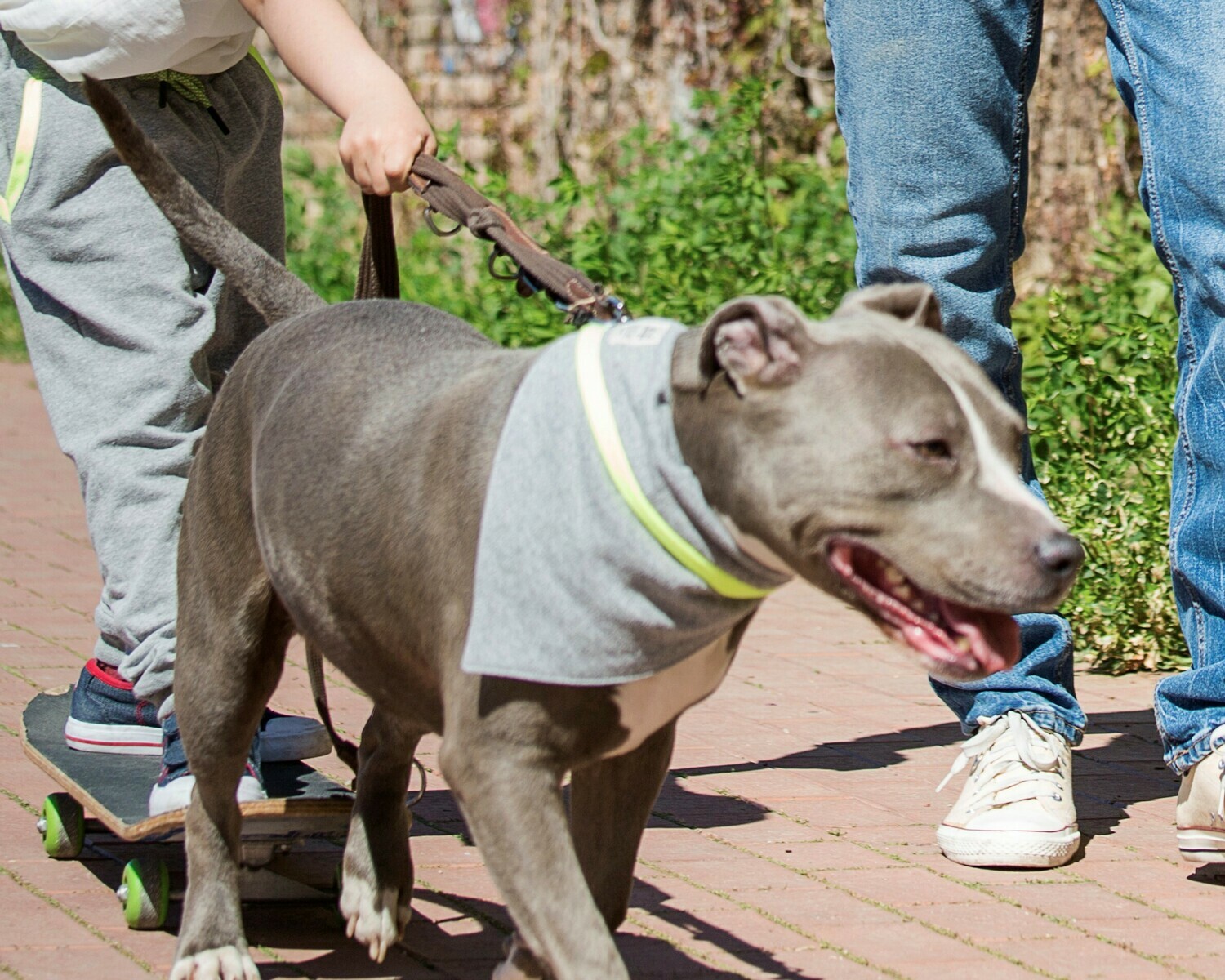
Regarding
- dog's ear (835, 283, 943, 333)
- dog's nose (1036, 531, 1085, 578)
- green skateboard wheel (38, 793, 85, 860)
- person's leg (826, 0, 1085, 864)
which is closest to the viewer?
dog's nose (1036, 531, 1085, 578)

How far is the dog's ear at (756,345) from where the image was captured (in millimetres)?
2238

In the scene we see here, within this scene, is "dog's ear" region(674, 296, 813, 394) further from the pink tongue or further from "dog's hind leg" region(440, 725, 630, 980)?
"dog's hind leg" region(440, 725, 630, 980)

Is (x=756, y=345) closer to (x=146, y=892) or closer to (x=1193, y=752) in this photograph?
(x=146, y=892)

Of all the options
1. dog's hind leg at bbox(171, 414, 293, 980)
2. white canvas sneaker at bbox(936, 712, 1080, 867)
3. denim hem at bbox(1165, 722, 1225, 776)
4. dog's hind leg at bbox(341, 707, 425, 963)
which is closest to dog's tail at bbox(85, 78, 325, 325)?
dog's hind leg at bbox(171, 414, 293, 980)

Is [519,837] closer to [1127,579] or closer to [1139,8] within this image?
[1139,8]

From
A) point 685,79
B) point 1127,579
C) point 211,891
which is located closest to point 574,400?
point 211,891

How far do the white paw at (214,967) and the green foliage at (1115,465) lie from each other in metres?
3.13

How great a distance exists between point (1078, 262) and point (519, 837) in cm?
704

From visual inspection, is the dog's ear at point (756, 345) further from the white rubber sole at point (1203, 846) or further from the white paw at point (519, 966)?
the white rubber sole at point (1203, 846)

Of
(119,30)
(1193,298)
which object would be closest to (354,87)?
(119,30)

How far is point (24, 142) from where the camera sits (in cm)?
354

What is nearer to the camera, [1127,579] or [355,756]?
[355,756]

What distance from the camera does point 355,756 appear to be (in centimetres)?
363

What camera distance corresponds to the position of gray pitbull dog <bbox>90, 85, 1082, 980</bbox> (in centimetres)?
Answer: 222
